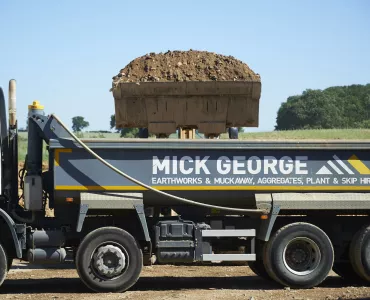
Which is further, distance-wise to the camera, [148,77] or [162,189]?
[148,77]

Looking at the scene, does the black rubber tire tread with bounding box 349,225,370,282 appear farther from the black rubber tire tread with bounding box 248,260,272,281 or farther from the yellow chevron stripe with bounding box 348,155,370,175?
the black rubber tire tread with bounding box 248,260,272,281

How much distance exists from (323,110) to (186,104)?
233 ft

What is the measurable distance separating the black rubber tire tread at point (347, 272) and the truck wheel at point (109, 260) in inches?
131

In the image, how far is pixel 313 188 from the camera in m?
12.4

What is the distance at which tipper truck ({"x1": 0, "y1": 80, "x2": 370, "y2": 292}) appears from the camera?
12039 mm

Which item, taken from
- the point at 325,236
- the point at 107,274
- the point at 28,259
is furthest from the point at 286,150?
the point at 28,259

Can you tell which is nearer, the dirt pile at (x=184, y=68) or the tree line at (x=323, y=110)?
the dirt pile at (x=184, y=68)

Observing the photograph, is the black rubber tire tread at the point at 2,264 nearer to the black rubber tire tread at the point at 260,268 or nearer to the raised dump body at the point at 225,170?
the raised dump body at the point at 225,170

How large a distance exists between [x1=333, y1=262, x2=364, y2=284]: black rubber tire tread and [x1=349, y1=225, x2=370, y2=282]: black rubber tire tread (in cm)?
54

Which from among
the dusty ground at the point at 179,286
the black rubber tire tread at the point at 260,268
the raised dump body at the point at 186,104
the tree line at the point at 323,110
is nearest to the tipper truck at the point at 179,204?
the dusty ground at the point at 179,286

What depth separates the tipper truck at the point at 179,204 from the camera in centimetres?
1204

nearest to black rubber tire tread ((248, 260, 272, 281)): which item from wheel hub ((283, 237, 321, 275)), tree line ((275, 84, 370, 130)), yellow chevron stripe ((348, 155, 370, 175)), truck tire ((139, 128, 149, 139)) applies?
wheel hub ((283, 237, 321, 275))

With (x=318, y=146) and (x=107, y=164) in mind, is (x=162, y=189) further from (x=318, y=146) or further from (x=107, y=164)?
(x=318, y=146)

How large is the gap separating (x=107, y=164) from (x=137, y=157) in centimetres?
47
